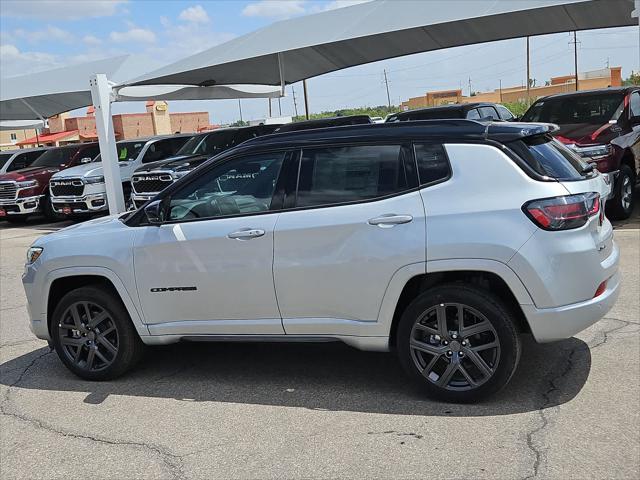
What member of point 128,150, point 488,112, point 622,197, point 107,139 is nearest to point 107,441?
point 622,197

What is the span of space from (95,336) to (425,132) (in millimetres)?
2966

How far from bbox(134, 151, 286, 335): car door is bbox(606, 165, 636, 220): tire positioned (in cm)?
710

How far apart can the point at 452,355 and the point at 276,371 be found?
1533mm

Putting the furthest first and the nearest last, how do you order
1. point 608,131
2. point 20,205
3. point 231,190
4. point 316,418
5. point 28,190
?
1. point 28,190
2. point 20,205
3. point 608,131
4. point 231,190
5. point 316,418

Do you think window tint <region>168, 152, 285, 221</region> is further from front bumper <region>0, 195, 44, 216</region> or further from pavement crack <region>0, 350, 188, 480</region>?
front bumper <region>0, 195, 44, 216</region>

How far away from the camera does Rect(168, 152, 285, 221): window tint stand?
4.54 metres

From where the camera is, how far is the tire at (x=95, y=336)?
16.1 feet

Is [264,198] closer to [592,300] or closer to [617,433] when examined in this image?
[592,300]

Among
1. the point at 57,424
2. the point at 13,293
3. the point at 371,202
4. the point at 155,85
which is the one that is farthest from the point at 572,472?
the point at 155,85

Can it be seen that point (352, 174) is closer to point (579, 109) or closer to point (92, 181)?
point (579, 109)

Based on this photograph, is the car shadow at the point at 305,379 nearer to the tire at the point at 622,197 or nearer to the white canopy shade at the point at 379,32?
the tire at the point at 622,197

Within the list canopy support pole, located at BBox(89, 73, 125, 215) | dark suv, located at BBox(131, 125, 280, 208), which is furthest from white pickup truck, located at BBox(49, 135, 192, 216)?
dark suv, located at BBox(131, 125, 280, 208)

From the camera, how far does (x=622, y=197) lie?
388 inches

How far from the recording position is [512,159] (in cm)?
399
